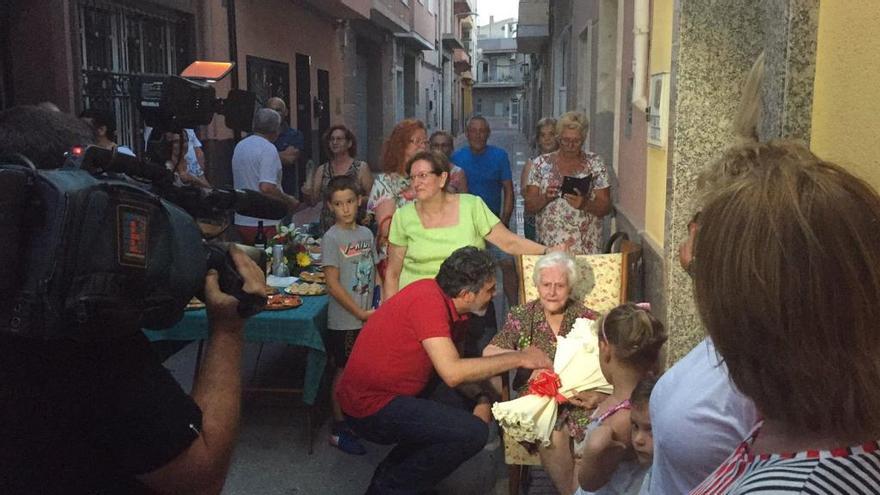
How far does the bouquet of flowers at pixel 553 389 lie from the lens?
3.51 m

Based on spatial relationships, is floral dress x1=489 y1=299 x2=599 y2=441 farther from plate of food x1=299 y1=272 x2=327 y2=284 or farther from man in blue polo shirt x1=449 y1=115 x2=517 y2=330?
man in blue polo shirt x1=449 y1=115 x2=517 y2=330

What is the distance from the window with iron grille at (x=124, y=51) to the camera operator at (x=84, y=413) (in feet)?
19.7

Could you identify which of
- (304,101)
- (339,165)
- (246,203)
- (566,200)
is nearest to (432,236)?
(566,200)

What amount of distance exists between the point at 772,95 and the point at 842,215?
1.70 m

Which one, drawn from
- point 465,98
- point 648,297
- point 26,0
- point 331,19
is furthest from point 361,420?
point 465,98

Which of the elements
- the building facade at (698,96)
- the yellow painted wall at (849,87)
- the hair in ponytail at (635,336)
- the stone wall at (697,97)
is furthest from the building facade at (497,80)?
the yellow painted wall at (849,87)

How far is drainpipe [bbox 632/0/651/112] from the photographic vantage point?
552 centimetres

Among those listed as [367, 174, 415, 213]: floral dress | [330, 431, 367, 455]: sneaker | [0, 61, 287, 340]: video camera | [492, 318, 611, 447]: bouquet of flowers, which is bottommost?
[330, 431, 367, 455]: sneaker

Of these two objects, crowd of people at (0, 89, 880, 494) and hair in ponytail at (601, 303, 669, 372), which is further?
hair in ponytail at (601, 303, 669, 372)

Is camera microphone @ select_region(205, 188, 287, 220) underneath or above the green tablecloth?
above

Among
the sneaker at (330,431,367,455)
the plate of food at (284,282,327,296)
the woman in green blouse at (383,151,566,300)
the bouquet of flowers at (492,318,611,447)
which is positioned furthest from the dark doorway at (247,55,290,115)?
the bouquet of flowers at (492,318,611,447)

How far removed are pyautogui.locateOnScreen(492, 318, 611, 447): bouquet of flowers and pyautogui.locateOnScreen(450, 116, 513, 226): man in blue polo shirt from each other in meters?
3.56

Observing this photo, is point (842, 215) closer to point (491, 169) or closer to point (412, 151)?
point (412, 151)

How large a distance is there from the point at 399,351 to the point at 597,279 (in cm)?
147
